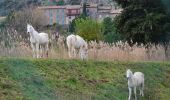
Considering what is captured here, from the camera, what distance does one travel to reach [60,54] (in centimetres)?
2138

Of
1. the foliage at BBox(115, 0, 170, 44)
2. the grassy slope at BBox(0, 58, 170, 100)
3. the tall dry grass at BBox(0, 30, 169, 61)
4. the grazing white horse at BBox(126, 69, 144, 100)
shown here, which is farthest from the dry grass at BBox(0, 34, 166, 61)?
the grazing white horse at BBox(126, 69, 144, 100)

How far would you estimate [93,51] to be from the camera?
22953mm

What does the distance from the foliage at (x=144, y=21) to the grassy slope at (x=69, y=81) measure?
25.9 feet

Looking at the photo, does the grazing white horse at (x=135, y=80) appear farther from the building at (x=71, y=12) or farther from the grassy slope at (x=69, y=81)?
the building at (x=71, y=12)

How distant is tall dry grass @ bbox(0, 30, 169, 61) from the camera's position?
21109mm

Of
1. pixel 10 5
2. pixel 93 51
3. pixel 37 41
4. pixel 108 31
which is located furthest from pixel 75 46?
pixel 10 5

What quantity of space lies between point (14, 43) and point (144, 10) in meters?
7.91

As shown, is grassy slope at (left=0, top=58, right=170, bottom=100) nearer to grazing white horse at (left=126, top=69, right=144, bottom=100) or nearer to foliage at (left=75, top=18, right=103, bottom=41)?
grazing white horse at (left=126, top=69, right=144, bottom=100)

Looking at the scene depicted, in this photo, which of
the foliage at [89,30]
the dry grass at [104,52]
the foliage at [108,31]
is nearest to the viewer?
the dry grass at [104,52]

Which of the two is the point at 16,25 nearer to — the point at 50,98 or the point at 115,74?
the point at 115,74

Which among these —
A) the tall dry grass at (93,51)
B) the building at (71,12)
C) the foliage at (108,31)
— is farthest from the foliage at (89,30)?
the building at (71,12)

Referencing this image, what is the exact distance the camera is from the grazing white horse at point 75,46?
20.2 meters

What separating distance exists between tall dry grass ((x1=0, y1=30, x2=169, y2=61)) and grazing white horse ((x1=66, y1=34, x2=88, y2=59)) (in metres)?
0.29

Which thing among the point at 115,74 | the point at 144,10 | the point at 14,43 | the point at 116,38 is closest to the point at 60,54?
the point at 14,43
